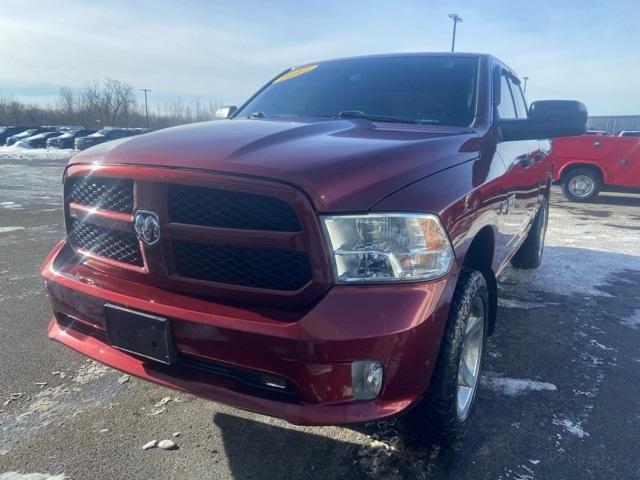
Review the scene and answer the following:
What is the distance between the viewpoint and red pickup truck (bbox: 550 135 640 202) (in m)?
10.5

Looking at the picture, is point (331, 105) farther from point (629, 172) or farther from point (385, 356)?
point (629, 172)

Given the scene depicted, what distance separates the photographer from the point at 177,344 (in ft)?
6.12

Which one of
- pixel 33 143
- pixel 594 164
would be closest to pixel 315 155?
pixel 594 164

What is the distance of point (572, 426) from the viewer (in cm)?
247

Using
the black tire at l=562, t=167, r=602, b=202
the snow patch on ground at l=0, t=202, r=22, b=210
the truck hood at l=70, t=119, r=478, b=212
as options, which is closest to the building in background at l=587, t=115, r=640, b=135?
the black tire at l=562, t=167, r=602, b=202

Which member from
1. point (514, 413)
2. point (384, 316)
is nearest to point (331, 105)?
point (384, 316)

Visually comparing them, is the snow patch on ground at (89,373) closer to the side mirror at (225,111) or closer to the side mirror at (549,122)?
the side mirror at (225,111)

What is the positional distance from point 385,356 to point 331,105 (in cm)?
195

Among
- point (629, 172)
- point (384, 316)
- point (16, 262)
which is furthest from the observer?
point (629, 172)

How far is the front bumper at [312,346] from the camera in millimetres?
1646

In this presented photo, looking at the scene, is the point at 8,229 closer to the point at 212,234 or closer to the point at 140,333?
the point at 140,333

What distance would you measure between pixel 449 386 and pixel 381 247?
26.3 inches

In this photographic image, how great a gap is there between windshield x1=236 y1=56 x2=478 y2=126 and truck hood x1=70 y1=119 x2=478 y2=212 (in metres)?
0.49

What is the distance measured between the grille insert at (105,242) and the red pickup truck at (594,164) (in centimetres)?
1009
